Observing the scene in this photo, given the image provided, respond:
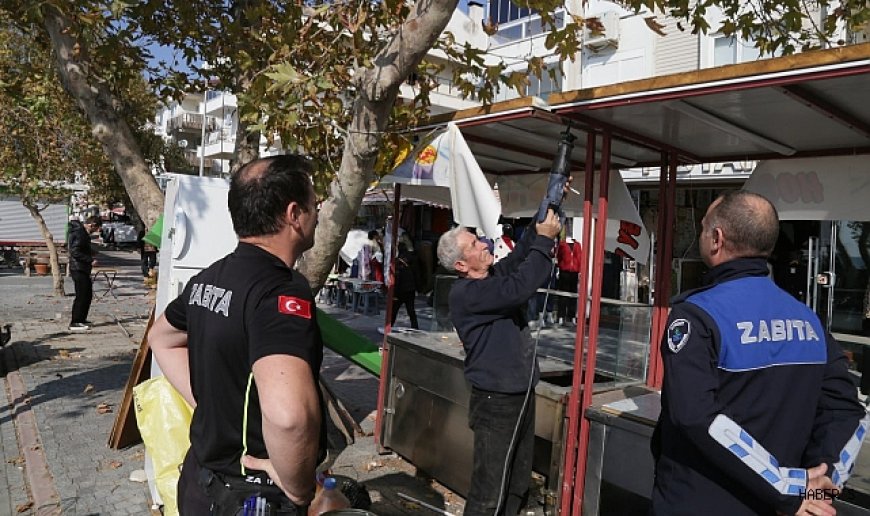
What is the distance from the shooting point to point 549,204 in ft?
11.4

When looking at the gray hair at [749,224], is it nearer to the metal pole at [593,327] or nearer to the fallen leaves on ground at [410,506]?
the metal pole at [593,327]

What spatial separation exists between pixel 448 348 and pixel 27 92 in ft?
36.8

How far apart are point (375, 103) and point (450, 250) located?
3.49 ft

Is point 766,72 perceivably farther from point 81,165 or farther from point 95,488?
point 81,165

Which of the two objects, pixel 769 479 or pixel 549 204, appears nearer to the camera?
pixel 769 479

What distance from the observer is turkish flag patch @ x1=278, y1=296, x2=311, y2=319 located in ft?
5.97

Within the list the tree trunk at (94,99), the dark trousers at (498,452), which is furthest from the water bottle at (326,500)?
the tree trunk at (94,99)

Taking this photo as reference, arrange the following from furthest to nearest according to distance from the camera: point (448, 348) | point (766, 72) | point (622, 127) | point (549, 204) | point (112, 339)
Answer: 1. point (112, 339)
2. point (448, 348)
3. point (622, 127)
4. point (549, 204)
5. point (766, 72)

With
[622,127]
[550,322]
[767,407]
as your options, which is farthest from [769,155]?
[767,407]

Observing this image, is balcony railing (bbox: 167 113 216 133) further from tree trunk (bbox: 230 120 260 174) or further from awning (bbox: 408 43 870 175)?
awning (bbox: 408 43 870 175)

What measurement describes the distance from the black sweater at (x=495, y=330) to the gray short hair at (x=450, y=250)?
0.13 m

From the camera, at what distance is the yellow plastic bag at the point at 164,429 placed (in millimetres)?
3883

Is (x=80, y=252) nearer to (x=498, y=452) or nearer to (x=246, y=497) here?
(x=498, y=452)

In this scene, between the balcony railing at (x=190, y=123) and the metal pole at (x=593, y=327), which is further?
the balcony railing at (x=190, y=123)
